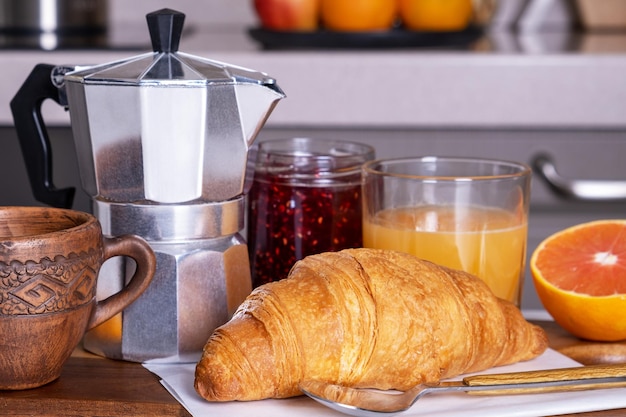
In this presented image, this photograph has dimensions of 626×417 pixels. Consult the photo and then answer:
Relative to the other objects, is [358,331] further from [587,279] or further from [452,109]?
[452,109]

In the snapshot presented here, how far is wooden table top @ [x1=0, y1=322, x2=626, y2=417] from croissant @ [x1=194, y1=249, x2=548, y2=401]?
1.6 inches

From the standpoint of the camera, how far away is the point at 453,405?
26.5 inches

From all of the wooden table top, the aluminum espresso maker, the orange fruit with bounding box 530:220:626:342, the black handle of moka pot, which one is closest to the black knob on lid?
the aluminum espresso maker

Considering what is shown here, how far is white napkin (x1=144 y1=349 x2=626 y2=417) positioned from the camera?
0.65 m

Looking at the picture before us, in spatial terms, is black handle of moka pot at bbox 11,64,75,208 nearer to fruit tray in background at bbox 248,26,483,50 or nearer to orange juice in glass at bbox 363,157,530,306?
orange juice in glass at bbox 363,157,530,306

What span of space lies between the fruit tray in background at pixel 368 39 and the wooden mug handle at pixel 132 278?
3.27 ft

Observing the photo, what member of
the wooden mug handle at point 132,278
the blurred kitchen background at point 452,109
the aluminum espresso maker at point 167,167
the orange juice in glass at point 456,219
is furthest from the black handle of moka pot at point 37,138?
Result: the blurred kitchen background at point 452,109

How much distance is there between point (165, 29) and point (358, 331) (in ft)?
0.91

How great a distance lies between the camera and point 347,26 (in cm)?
174

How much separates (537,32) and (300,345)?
1.73m

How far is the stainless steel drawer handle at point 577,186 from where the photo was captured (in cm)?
167

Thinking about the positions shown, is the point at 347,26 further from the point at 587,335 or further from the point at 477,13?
the point at 587,335

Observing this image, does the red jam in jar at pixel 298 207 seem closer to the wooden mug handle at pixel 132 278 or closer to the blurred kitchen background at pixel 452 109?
the wooden mug handle at pixel 132 278

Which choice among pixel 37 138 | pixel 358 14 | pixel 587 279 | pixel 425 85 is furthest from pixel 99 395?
pixel 358 14
